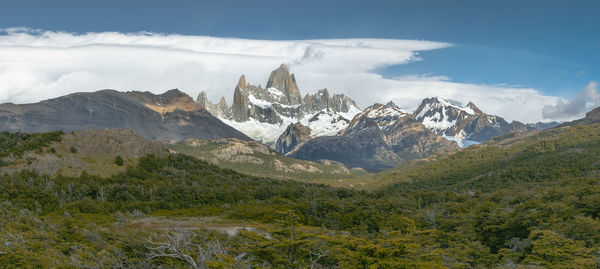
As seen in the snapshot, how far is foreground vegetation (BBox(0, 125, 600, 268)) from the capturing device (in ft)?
136

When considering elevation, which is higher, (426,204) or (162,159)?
(162,159)

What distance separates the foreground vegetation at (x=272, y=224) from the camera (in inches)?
1628

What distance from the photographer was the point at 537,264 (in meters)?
50.7

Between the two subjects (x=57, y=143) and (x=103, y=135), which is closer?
(x=57, y=143)

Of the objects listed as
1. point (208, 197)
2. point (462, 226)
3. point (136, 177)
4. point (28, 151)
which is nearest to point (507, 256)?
point (462, 226)

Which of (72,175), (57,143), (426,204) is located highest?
(57,143)

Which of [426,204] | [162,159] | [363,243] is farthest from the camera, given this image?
[162,159]

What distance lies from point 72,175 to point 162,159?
45160 mm

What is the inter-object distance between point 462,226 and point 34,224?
87166mm

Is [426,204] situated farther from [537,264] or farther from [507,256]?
[537,264]

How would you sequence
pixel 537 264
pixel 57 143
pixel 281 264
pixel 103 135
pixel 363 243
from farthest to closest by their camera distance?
pixel 103 135
pixel 57 143
pixel 537 264
pixel 281 264
pixel 363 243

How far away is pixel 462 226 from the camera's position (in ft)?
285

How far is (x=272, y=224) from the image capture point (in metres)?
91.4

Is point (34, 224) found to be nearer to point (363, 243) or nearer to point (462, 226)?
point (363, 243)
